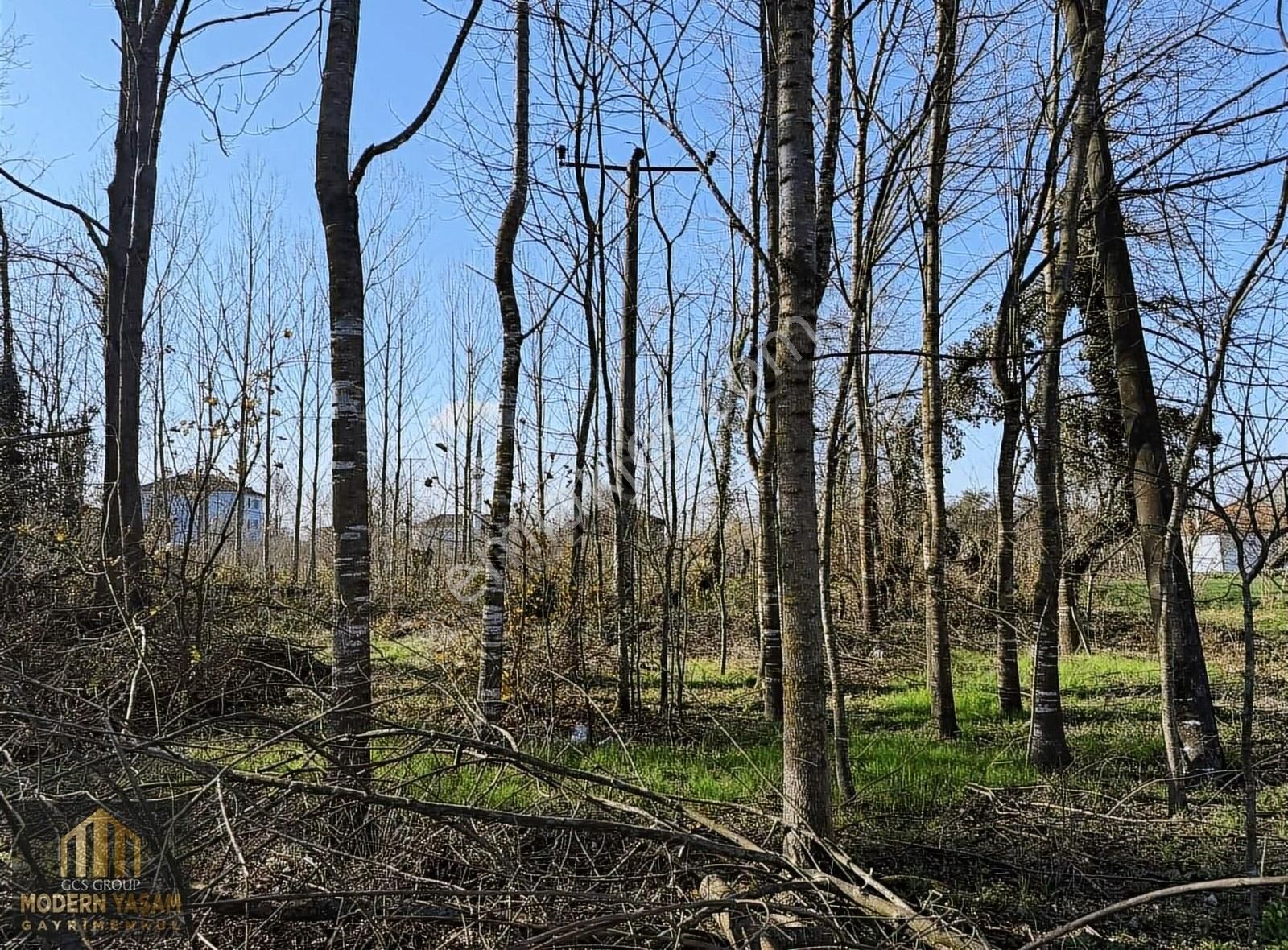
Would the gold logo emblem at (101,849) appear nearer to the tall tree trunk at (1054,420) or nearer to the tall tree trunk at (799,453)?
the tall tree trunk at (799,453)

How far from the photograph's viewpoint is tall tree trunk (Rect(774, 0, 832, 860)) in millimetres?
2951

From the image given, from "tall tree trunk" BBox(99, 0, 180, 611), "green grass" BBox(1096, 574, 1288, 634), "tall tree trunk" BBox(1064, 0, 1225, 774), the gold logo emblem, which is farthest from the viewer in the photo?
"green grass" BBox(1096, 574, 1288, 634)

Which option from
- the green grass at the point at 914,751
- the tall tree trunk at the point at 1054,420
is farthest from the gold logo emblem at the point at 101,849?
the tall tree trunk at the point at 1054,420

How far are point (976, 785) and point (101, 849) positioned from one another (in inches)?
179

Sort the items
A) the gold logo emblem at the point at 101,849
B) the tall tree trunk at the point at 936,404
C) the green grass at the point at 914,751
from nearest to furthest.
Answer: the gold logo emblem at the point at 101,849
the green grass at the point at 914,751
the tall tree trunk at the point at 936,404

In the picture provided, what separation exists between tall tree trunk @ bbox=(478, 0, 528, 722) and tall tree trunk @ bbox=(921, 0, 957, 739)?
3232 millimetres

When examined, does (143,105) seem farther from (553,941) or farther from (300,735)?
(553,941)

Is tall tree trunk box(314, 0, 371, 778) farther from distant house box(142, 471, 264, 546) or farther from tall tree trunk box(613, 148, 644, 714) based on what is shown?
tall tree trunk box(613, 148, 644, 714)

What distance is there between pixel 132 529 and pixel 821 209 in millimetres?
7297

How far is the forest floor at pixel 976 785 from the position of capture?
10.4 ft

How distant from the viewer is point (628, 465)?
812 centimetres

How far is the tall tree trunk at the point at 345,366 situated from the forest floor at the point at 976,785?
1.30 ft

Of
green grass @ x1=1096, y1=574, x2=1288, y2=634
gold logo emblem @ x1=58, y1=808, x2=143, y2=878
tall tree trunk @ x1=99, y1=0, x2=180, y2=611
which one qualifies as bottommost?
green grass @ x1=1096, y1=574, x2=1288, y2=634

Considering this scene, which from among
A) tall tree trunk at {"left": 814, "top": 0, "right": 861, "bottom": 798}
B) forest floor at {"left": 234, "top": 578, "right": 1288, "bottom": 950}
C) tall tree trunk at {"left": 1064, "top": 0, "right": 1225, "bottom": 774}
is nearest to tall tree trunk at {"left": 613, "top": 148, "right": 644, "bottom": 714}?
forest floor at {"left": 234, "top": 578, "right": 1288, "bottom": 950}
